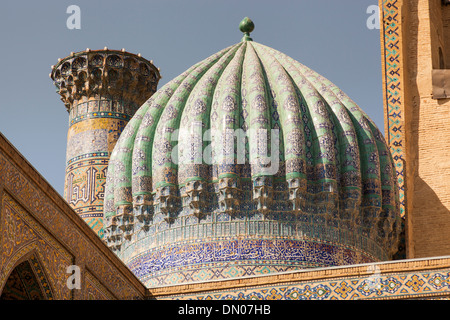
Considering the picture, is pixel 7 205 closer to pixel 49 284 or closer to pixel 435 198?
pixel 49 284

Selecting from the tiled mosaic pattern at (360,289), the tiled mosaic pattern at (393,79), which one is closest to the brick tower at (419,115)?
the tiled mosaic pattern at (393,79)

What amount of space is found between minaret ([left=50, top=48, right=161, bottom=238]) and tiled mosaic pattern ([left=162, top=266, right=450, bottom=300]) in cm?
430

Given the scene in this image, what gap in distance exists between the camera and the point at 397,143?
42.2 ft

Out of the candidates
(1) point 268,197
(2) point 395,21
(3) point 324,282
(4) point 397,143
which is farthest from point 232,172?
(2) point 395,21

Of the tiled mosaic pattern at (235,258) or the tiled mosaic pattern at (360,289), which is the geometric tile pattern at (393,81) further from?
the tiled mosaic pattern at (360,289)

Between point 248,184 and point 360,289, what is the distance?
7.06 feet

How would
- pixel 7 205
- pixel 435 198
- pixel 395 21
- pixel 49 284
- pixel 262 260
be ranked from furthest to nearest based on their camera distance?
1. pixel 395 21
2. pixel 435 198
3. pixel 262 260
4. pixel 49 284
5. pixel 7 205

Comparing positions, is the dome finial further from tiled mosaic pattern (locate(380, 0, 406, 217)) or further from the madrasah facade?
tiled mosaic pattern (locate(380, 0, 406, 217))

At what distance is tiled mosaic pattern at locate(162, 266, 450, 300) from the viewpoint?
8648 millimetres

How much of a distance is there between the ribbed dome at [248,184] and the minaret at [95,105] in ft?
5.70

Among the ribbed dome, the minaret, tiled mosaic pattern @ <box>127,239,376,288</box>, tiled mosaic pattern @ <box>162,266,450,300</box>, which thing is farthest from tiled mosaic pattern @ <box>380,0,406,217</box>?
tiled mosaic pattern @ <box>162,266,450,300</box>

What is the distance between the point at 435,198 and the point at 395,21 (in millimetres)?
2255

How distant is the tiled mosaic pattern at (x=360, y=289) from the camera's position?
865 cm
